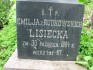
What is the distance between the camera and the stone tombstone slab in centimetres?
276

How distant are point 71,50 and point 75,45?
0.28 feet

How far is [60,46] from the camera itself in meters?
2.94

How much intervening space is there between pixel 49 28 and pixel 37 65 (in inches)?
18.7

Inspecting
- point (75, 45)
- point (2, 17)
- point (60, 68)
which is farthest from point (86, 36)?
point (2, 17)

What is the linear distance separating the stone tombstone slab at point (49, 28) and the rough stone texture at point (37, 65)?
0.06 m

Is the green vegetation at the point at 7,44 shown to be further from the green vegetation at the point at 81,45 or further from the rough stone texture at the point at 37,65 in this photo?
the rough stone texture at the point at 37,65

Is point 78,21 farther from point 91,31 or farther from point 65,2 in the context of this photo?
point 91,31

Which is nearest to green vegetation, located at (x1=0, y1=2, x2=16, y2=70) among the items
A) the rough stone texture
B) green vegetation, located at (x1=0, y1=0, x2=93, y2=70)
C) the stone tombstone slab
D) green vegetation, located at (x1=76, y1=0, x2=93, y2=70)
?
green vegetation, located at (x1=0, y1=0, x2=93, y2=70)

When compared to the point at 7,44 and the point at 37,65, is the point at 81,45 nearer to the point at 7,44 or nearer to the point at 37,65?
the point at 37,65

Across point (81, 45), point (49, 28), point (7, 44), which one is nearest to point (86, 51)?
point (81, 45)

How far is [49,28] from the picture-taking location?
285 cm

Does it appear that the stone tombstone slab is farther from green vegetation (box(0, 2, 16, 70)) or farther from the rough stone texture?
green vegetation (box(0, 2, 16, 70))

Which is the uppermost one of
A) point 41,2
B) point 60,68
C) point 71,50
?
point 41,2

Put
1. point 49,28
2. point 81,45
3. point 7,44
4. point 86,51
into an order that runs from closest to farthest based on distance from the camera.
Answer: point 49,28, point 86,51, point 81,45, point 7,44
